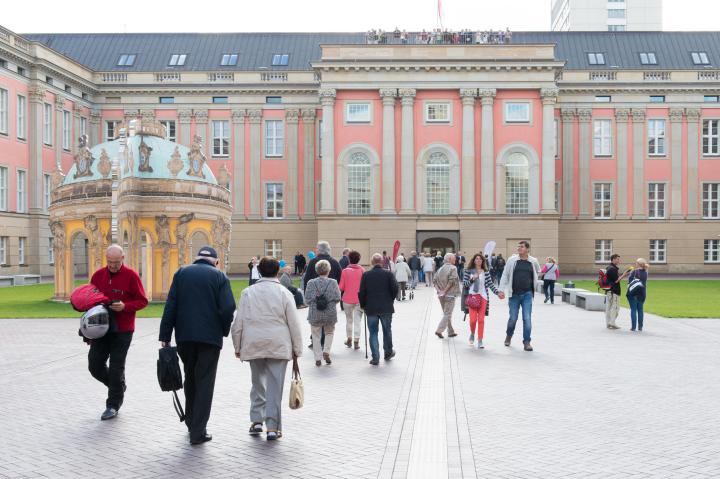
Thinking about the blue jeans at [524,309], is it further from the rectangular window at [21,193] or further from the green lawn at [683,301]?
the rectangular window at [21,193]

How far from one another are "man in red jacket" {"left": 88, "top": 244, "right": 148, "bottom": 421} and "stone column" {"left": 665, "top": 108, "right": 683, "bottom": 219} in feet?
185

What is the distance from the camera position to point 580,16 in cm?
11681

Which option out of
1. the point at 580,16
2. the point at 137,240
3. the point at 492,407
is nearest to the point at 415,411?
the point at 492,407

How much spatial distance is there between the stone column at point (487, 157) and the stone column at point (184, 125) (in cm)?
2151

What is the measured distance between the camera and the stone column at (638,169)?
6041 centimetres

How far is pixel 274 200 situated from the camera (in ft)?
199

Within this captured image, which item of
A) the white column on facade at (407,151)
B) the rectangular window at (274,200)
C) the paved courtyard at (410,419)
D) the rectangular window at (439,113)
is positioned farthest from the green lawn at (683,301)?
the rectangular window at (274,200)

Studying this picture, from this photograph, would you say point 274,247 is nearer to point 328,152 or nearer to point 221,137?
point 221,137

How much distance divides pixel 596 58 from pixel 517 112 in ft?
45.3

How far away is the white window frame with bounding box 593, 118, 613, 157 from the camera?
6088 cm

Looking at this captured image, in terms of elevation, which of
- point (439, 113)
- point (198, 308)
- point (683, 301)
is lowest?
point (683, 301)

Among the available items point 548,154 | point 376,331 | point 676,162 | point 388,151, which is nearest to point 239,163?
point 388,151

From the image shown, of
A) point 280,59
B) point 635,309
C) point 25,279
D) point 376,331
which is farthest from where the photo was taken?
point 280,59

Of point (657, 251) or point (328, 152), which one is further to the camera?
point (657, 251)
